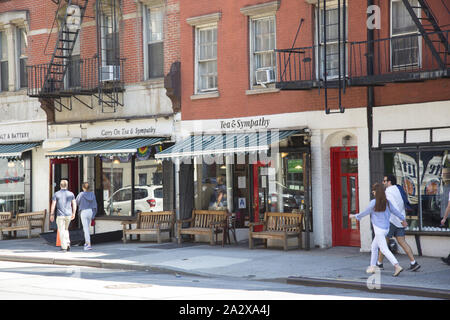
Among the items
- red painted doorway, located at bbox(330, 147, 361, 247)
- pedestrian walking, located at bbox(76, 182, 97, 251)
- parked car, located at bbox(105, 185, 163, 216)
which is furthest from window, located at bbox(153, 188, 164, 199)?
red painted doorway, located at bbox(330, 147, 361, 247)

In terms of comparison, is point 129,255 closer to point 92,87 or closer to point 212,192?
point 212,192

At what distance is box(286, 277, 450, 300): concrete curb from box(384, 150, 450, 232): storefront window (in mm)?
4206

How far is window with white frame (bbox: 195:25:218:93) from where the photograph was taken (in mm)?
20188

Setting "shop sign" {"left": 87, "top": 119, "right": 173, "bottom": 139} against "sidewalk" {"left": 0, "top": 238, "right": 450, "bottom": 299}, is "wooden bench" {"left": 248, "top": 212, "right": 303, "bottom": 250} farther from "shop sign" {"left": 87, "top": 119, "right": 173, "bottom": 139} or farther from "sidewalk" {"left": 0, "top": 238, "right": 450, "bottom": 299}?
"shop sign" {"left": 87, "top": 119, "right": 173, "bottom": 139}

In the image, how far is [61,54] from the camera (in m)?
23.0

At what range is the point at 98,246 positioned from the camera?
20.0 meters

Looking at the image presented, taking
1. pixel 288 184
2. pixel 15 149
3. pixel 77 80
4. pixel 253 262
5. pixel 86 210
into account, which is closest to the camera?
pixel 253 262

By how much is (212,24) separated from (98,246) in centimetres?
669

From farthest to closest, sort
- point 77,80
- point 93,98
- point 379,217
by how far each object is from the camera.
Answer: point 77,80 < point 93,98 < point 379,217

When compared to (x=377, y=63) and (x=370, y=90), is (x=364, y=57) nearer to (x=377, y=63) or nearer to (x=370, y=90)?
(x=377, y=63)

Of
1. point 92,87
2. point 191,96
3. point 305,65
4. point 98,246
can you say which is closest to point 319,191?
point 305,65

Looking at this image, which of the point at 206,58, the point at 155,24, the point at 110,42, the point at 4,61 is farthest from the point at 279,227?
the point at 4,61

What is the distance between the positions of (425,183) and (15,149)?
13423 millimetres
